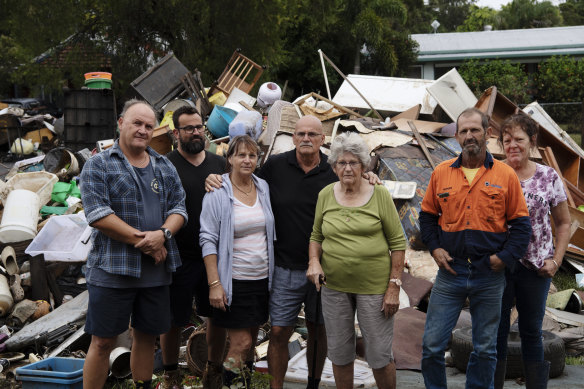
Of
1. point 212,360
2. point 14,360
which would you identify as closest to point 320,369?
point 212,360

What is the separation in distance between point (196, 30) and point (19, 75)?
7.56m

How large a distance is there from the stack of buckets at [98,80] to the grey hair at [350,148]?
10781 millimetres

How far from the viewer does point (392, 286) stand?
4.00 meters

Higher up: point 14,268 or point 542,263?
point 542,263

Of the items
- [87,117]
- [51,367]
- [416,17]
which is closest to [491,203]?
[51,367]

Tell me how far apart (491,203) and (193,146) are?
2.05m

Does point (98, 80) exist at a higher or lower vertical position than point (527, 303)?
higher

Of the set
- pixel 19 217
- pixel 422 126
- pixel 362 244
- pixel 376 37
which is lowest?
pixel 19 217

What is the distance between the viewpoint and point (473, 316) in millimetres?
3930

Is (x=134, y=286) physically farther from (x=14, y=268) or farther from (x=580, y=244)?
(x=580, y=244)

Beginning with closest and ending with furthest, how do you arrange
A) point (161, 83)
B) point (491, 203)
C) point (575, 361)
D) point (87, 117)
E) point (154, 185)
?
1. point (491, 203)
2. point (154, 185)
3. point (575, 361)
4. point (161, 83)
5. point (87, 117)

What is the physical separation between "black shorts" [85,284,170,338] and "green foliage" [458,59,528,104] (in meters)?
21.3

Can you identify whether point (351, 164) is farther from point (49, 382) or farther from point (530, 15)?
point (530, 15)

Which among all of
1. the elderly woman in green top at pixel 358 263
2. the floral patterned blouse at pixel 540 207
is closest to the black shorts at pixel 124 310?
the elderly woman in green top at pixel 358 263
